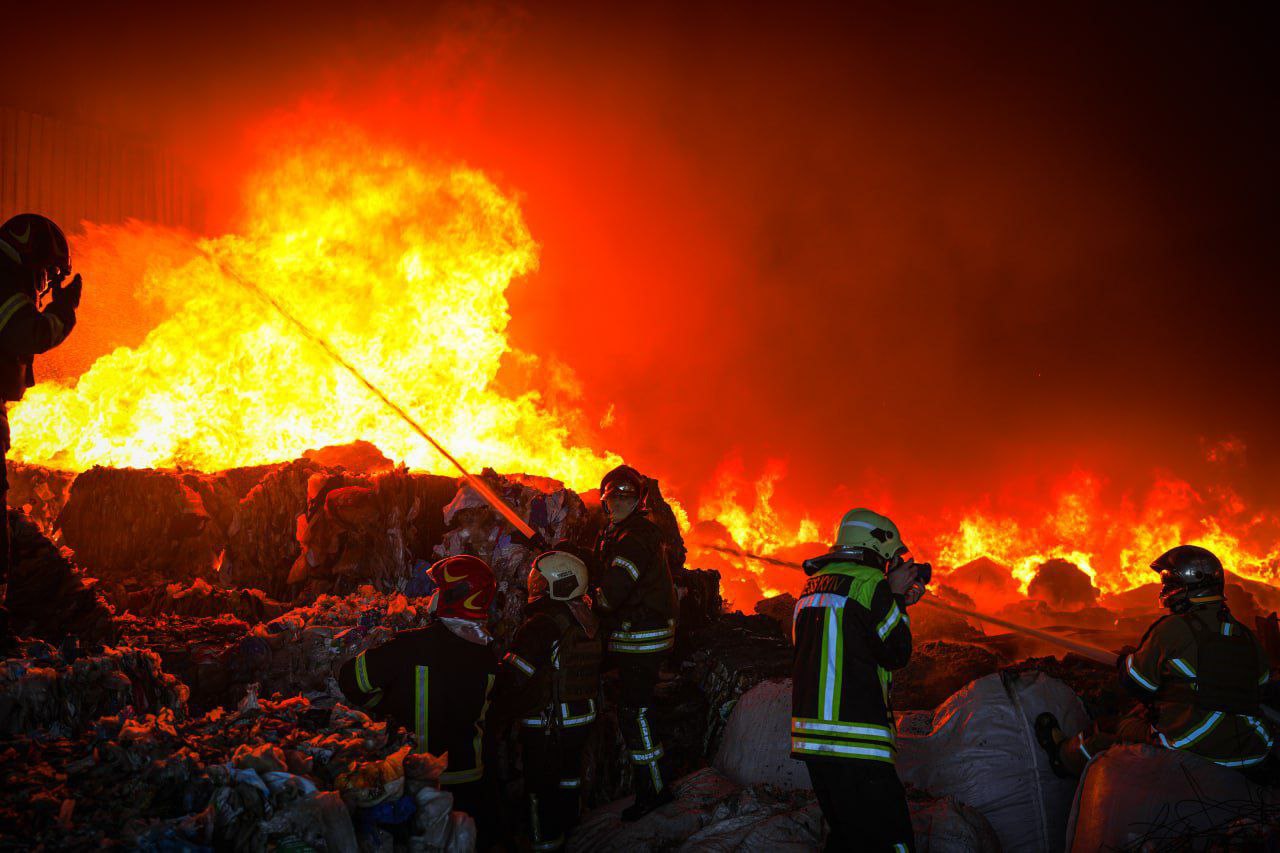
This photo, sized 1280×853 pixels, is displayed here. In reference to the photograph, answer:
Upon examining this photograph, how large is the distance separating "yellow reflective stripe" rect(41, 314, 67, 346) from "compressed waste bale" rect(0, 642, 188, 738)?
5.31 feet

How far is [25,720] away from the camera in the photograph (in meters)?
3.17

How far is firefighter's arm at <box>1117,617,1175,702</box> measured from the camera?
14.5ft

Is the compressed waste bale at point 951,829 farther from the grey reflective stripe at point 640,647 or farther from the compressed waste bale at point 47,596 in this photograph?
the compressed waste bale at point 47,596

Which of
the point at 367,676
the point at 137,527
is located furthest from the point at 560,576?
the point at 137,527

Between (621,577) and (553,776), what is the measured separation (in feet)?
4.61

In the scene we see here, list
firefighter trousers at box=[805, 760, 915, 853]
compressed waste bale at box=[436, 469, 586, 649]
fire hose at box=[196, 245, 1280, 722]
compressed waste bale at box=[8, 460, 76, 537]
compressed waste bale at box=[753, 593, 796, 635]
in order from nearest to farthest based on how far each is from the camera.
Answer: firefighter trousers at box=[805, 760, 915, 853] < fire hose at box=[196, 245, 1280, 722] < compressed waste bale at box=[436, 469, 586, 649] < compressed waste bale at box=[8, 460, 76, 537] < compressed waste bale at box=[753, 593, 796, 635]

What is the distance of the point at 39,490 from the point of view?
28.8 ft

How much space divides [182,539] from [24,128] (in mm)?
9887

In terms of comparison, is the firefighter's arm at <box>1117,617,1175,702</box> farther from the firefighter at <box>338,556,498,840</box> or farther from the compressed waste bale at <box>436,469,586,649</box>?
the compressed waste bale at <box>436,469,586,649</box>

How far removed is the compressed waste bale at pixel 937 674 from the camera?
22.1 ft

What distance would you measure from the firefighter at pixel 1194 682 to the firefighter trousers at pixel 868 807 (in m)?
1.71

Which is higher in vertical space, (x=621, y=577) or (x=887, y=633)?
(x=621, y=577)

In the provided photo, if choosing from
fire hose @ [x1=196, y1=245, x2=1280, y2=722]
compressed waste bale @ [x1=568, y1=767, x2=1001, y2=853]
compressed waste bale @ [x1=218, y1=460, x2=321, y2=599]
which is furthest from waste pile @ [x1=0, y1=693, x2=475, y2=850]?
compressed waste bale @ [x1=218, y1=460, x2=321, y2=599]

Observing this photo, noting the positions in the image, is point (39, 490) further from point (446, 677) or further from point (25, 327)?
point (446, 677)
